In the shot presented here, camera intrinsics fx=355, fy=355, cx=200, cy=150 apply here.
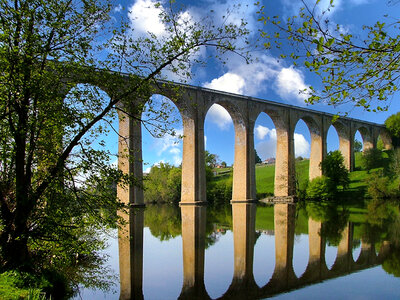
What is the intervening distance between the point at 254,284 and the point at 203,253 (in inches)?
115

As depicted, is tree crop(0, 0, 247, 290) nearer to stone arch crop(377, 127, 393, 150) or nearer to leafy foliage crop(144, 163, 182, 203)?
leafy foliage crop(144, 163, 182, 203)

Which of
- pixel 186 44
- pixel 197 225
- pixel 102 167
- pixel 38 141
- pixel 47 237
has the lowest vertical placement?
pixel 197 225

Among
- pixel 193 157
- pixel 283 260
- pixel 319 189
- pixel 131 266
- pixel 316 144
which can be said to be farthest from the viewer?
pixel 316 144

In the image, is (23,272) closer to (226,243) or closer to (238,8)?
(238,8)

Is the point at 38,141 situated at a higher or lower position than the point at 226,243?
higher

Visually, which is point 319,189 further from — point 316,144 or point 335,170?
point 316,144

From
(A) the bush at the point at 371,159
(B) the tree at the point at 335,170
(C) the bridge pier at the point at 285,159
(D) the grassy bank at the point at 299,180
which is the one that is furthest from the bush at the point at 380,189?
(A) the bush at the point at 371,159

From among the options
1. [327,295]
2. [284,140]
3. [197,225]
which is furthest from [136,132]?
[327,295]

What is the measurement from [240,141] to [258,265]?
1060 inches

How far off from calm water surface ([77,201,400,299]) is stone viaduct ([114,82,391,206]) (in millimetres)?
12502

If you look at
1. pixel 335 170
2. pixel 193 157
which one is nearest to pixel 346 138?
pixel 335 170

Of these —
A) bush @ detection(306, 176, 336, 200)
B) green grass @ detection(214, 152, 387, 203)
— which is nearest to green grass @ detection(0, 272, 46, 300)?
bush @ detection(306, 176, 336, 200)

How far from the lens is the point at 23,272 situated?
5.91 m

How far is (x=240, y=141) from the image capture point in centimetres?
3475
